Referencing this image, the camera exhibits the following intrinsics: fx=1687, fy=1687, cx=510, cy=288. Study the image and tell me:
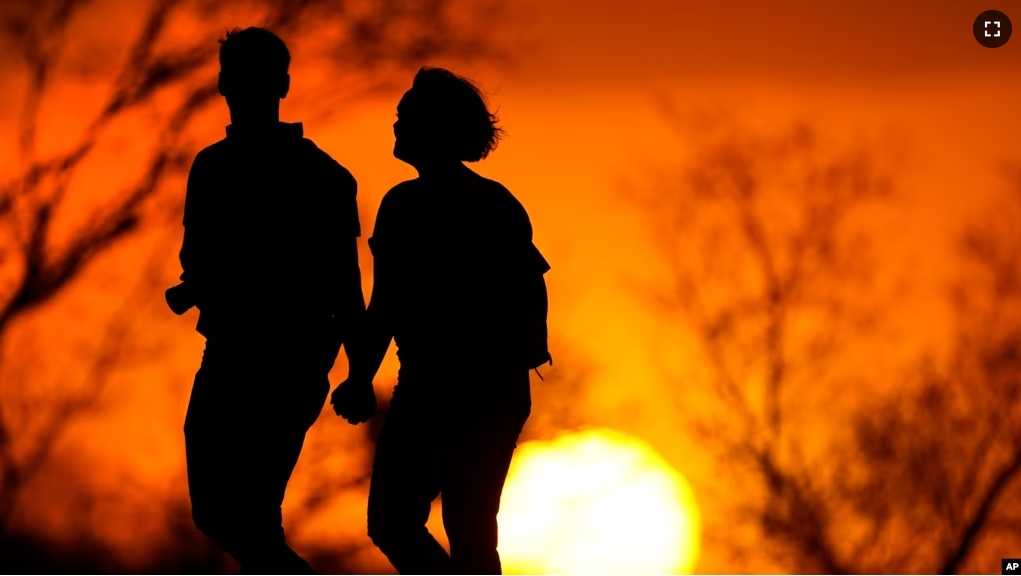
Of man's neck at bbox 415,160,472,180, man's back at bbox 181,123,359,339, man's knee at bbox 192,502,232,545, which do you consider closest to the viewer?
man's knee at bbox 192,502,232,545

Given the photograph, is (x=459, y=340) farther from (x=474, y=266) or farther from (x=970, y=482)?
(x=970, y=482)

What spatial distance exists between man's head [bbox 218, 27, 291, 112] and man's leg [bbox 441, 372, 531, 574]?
124 centimetres

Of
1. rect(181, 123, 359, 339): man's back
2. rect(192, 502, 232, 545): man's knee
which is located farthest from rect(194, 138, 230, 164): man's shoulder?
rect(192, 502, 232, 545): man's knee

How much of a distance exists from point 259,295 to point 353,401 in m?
0.47

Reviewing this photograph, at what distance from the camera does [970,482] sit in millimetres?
15773

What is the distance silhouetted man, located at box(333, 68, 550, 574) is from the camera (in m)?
5.49

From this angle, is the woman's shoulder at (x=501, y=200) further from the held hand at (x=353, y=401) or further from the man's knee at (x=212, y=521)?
the man's knee at (x=212, y=521)

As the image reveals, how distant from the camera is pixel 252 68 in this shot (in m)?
5.63

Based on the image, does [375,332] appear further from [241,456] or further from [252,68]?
[252,68]

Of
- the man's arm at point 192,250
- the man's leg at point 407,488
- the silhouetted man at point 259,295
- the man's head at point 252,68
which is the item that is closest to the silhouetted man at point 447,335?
the man's leg at point 407,488

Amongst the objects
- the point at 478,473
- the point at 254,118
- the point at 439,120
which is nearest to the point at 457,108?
the point at 439,120

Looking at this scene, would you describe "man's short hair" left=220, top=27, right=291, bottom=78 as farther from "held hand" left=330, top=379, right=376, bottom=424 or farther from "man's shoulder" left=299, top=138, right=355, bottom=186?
"held hand" left=330, top=379, right=376, bottom=424

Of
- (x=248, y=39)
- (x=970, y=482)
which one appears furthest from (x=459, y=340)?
(x=970, y=482)

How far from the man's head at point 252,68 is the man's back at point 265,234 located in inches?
5.0
